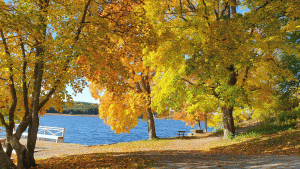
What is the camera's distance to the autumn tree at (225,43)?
9.23 m

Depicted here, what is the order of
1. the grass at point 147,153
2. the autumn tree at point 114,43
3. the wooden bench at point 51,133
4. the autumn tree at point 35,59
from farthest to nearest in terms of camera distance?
the wooden bench at point 51,133
the autumn tree at point 114,43
the grass at point 147,153
the autumn tree at point 35,59

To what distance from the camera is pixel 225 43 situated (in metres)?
9.20

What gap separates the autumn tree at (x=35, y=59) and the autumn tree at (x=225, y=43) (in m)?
3.54

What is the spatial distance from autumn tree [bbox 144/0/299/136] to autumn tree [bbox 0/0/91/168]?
354 cm

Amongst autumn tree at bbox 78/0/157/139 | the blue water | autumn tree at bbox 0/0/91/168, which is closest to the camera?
autumn tree at bbox 0/0/91/168

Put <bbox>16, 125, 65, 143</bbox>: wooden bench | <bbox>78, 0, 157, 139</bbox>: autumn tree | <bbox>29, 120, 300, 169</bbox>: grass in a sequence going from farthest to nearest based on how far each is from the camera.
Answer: <bbox>16, 125, 65, 143</bbox>: wooden bench < <bbox>78, 0, 157, 139</bbox>: autumn tree < <bbox>29, 120, 300, 169</bbox>: grass

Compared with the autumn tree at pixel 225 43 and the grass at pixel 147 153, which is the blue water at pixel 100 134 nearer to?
the grass at pixel 147 153

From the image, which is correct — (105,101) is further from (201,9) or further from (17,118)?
(201,9)

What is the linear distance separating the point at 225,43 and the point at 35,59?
7771mm

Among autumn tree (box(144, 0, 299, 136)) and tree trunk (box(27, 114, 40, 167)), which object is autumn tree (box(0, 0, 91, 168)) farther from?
autumn tree (box(144, 0, 299, 136))

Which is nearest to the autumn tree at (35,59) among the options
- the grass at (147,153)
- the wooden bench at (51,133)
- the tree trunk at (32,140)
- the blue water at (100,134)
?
the tree trunk at (32,140)

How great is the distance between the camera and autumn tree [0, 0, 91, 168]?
607cm

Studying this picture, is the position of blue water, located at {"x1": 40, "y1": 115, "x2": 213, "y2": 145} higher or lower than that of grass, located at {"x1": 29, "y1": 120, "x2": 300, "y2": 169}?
lower

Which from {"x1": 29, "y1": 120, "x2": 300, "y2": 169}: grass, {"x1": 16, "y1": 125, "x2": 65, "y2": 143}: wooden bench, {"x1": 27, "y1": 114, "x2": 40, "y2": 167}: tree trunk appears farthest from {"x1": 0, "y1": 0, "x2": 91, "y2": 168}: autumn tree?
{"x1": 16, "y1": 125, "x2": 65, "y2": 143}: wooden bench
